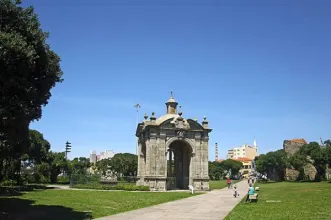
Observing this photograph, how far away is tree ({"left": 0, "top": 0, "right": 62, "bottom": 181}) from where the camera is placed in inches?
526

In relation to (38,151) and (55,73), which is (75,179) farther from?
(55,73)

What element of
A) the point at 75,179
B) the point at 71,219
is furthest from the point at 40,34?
the point at 75,179

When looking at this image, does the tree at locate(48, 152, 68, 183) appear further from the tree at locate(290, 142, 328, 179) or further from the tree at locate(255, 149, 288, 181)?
the tree at locate(290, 142, 328, 179)

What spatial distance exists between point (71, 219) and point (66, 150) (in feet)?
209

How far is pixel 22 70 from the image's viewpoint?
13.9 m

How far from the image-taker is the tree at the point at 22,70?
1335 centimetres

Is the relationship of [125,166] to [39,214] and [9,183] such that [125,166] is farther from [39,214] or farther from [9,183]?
[39,214]

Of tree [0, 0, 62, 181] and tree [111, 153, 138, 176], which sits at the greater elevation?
tree [0, 0, 62, 181]

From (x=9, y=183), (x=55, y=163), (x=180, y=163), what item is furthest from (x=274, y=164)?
(x=9, y=183)

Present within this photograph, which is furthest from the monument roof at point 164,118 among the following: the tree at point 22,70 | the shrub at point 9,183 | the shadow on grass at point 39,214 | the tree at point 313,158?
the tree at point 313,158

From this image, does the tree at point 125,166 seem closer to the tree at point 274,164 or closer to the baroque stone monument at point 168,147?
the tree at point 274,164

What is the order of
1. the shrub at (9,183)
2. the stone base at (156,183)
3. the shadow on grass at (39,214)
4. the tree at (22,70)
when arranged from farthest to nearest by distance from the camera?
the shrub at (9,183), the stone base at (156,183), the shadow on grass at (39,214), the tree at (22,70)

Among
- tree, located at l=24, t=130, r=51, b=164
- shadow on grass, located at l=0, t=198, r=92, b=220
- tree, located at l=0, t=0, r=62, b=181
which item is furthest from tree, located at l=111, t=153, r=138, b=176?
tree, located at l=0, t=0, r=62, b=181

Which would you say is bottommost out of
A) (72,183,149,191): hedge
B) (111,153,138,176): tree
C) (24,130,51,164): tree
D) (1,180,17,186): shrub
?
(72,183,149,191): hedge
